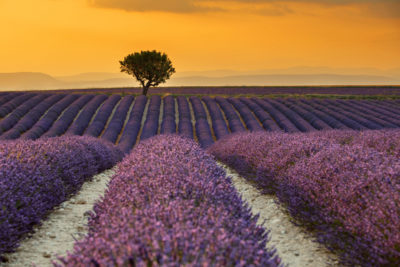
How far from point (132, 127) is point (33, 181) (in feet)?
A: 47.7

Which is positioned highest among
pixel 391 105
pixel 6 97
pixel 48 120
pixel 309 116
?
pixel 6 97

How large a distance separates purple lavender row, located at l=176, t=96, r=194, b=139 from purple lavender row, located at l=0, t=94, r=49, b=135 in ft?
30.9

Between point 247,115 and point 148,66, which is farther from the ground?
point 148,66

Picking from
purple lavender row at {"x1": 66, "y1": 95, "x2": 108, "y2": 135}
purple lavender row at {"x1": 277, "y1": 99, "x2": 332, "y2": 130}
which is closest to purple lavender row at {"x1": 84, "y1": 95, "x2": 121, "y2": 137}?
purple lavender row at {"x1": 66, "y1": 95, "x2": 108, "y2": 135}

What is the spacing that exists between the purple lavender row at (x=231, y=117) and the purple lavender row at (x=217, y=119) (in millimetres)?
385

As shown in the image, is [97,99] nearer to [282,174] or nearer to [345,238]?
[282,174]

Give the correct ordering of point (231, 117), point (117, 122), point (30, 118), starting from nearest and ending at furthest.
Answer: point (30, 118) → point (117, 122) → point (231, 117)

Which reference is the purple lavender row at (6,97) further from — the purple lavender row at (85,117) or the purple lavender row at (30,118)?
the purple lavender row at (85,117)

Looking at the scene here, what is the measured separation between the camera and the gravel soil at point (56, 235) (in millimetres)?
4016

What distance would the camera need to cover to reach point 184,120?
20.9 metres

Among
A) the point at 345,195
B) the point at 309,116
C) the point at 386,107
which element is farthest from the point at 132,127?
the point at 386,107

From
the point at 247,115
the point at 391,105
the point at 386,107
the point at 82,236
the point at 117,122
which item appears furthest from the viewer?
the point at 391,105

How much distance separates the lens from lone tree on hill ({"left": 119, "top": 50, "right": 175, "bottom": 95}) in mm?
29156

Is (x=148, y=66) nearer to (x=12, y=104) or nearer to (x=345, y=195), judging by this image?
(x=12, y=104)
